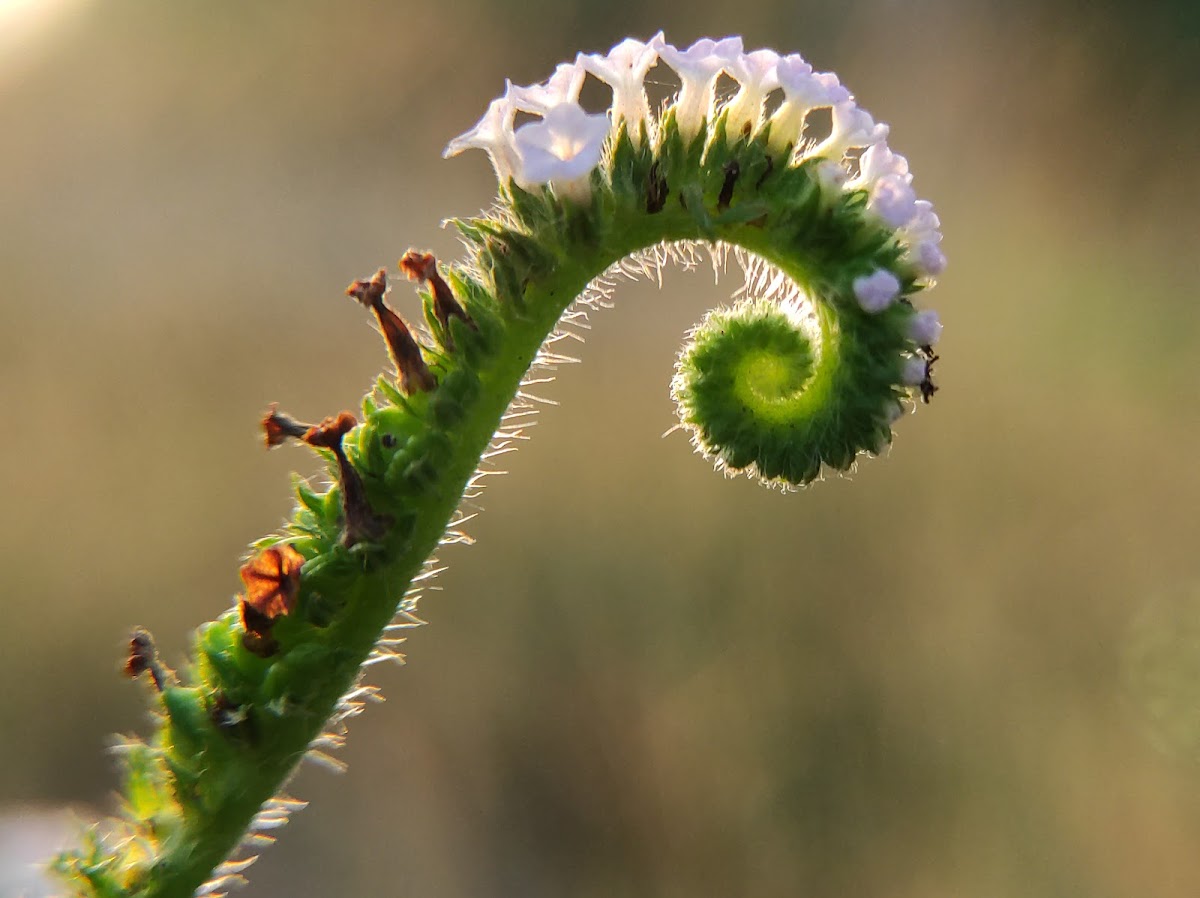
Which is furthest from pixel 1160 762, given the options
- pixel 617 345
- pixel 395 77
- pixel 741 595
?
pixel 395 77

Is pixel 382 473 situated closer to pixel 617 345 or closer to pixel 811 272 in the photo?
pixel 811 272

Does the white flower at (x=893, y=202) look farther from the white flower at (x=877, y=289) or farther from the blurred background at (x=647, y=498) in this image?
the blurred background at (x=647, y=498)

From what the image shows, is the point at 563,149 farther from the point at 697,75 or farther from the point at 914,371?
the point at 914,371

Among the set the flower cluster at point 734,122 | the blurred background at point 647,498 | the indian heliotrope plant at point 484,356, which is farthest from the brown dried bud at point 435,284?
the blurred background at point 647,498

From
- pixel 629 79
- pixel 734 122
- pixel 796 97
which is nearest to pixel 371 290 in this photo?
pixel 629 79

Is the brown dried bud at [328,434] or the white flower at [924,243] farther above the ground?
the white flower at [924,243]

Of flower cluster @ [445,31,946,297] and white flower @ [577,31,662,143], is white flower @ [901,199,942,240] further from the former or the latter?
white flower @ [577,31,662,143]
